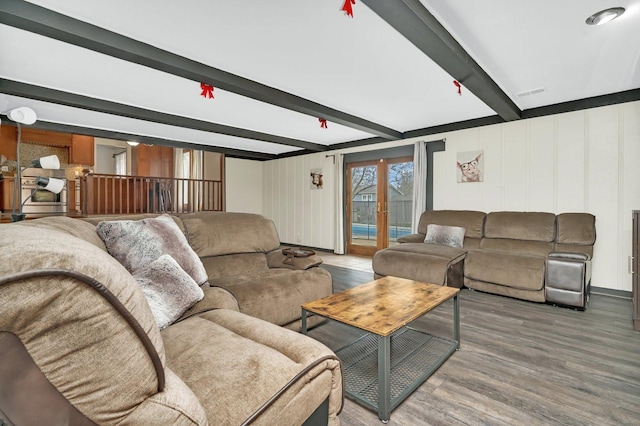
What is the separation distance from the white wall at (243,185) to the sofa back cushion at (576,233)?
663 centimetres

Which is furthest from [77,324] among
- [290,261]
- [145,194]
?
[145,194]

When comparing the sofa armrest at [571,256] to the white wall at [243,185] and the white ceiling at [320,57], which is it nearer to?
the white ceiling at [320,57]

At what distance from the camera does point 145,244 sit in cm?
187

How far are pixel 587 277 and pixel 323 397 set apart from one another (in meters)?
3.55

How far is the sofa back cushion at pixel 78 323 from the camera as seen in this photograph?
51 centimetres

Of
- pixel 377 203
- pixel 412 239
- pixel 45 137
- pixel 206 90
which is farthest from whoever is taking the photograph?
pixel 377 203

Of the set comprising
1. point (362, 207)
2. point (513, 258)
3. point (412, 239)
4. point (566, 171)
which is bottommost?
point (513, 258)

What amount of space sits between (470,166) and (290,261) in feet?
12.0

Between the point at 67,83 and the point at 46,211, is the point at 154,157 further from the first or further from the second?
the point at 67,83

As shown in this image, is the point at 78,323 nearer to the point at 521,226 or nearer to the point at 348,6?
the point at 348,6

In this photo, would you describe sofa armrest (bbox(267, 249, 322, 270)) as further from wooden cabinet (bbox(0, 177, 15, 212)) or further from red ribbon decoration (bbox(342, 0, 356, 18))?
wooden cabinet (bbox(0, 177, 15, 212))

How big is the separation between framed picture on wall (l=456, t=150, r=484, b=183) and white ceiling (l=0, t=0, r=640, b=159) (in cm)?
59

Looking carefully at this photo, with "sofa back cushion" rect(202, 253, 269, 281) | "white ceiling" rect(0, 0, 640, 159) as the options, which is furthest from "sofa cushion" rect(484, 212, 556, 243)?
"sofa back cushion" rect(202, 253, 269, 281)

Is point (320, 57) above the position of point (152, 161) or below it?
above
